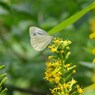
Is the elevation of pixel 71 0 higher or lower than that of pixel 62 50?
higher

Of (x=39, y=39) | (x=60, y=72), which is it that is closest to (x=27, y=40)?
(x=39, y=39)

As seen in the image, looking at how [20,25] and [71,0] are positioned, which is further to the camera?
[20,25]

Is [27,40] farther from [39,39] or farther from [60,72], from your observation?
[60,72]

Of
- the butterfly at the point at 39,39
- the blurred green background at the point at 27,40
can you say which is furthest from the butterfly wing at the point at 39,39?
the blurred green background at the point at 27,40

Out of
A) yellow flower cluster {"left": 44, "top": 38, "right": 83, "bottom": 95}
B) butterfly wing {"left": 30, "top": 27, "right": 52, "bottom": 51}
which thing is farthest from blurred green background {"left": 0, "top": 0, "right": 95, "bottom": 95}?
yellow flower cluster {"left": 44, "top": 38, "right": 83, "bottom": 95}

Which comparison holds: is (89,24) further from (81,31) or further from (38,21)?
(38,21)

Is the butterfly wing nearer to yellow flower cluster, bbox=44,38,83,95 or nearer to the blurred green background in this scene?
yellow flower cluster, bbox=44,38,83,95

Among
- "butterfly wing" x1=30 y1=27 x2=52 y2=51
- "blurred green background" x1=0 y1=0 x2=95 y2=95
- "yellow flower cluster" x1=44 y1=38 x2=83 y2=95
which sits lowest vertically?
"yellow flower cluster" x1=44 y1=38 x2=83 y2=95

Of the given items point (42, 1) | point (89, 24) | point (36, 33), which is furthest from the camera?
point (89, 24)

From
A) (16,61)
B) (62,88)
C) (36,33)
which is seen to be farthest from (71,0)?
(62,88)
